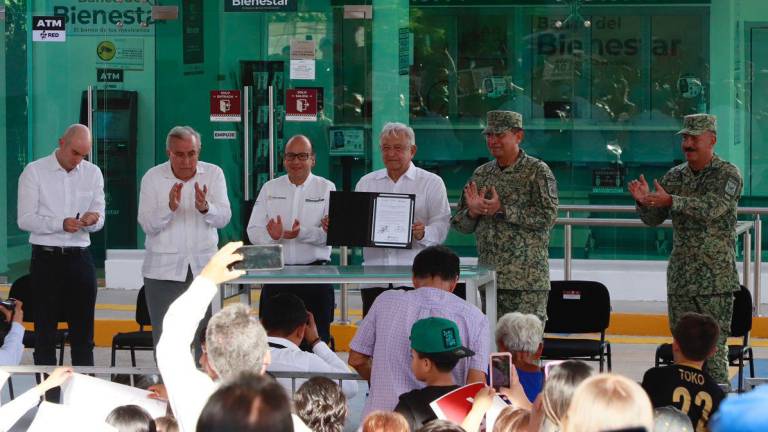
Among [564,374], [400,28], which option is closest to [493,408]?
[564,374]

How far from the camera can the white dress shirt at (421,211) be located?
8.40 m

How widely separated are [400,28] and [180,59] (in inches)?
88.3

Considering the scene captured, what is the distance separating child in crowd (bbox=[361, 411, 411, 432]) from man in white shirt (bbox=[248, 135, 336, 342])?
3.91 meters

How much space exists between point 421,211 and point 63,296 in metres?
2.44

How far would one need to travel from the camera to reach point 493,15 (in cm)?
1371

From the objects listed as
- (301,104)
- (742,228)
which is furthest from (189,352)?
(301,104)

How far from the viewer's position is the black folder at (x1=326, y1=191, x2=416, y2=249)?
812 centimetres

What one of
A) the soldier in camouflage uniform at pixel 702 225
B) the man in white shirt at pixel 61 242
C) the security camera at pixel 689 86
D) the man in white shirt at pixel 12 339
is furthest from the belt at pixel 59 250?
the security camera at pixel 689 86

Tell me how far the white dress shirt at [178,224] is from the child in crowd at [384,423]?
13.4 ft

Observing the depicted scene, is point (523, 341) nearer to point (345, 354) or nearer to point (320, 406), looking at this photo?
point (320, 406)

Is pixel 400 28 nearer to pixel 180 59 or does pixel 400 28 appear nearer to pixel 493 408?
pixel 180 59

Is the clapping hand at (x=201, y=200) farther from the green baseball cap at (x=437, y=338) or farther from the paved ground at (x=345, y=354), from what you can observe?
the green baseball cap at (x=437, y=338)

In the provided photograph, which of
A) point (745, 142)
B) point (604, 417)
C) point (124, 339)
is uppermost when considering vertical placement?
point (745, 142)

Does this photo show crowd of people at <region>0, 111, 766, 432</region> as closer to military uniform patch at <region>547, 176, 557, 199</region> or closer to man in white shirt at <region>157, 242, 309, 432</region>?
military uniform patch at <region>547, 176, 557, 199</region>
